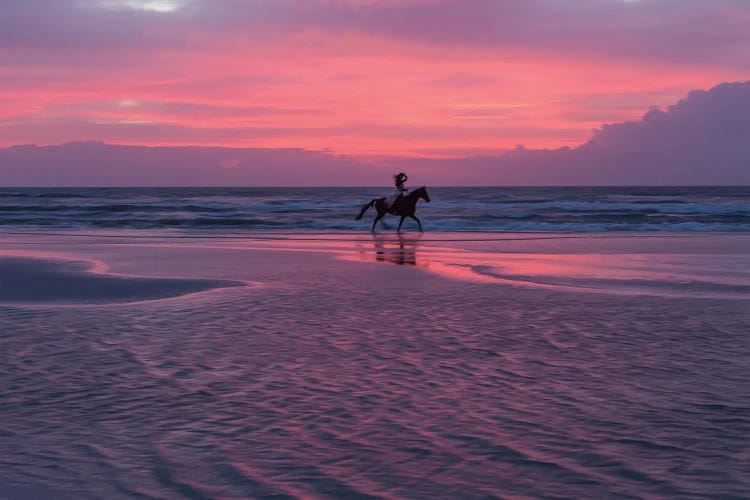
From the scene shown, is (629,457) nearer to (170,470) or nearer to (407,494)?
(407,494)

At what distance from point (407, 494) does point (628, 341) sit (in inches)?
170

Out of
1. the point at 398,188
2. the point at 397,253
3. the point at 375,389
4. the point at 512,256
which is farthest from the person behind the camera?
the point at 398,188

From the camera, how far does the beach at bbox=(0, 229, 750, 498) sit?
401cm

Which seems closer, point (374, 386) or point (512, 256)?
point (374, 386)

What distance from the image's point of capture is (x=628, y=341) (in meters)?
7.42

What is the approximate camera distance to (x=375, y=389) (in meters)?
5.66

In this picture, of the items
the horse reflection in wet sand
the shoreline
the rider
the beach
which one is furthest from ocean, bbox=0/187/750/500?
the rider

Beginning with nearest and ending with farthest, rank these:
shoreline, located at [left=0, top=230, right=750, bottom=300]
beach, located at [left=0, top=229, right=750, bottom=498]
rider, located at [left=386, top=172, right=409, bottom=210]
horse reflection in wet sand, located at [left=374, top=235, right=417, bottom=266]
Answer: beach, located at [left=0, top=229, right=750, bottom=498]
shoreline, located at [left=0, top=230, right=750, bottom=300]
horse reflection in wet sand, located at [left=374, top=235, right=417, bottom=266]
rider, located at [left=386, top=172, right=409, bottom=210]

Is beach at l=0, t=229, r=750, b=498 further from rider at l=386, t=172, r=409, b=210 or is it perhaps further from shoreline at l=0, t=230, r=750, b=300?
rider at l=386, t=172, r=409, b=210

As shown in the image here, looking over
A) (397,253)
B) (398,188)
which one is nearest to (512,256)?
(397,253)

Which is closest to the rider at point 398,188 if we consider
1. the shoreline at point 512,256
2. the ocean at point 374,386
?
the shoreline at point 512,256

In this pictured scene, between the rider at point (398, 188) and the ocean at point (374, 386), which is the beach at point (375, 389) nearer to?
the ocean at point (374, 386)

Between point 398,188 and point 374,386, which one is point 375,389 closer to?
point 374,386

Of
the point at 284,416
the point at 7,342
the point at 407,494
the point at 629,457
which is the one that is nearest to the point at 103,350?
the point at 7,342
